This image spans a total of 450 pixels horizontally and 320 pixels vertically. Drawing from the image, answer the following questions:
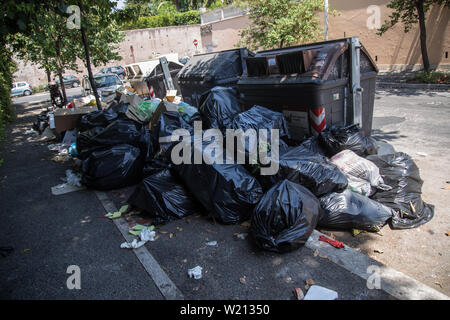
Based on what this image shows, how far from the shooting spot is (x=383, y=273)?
217 cm

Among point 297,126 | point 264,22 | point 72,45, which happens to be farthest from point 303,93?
point 72,45

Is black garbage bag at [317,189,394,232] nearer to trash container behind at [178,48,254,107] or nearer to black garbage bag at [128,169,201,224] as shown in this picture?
black garbage bag at [128,169,201,224]

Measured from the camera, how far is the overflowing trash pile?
256 centimetres

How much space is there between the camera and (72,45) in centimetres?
1016

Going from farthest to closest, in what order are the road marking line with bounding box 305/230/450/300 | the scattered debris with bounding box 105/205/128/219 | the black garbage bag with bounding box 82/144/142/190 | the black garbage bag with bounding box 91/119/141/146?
the black garbage bag with bounding box 91/119/141/146, the black garbage bag with bounding box 82/144/142/190, the scattered debris with bounding box 105/205/128/219, the road marking line with bounding box 305/230/450/300

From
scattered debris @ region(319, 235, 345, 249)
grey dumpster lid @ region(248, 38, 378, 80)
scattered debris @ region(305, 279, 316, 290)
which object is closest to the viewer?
scattered debris @ region(305, 279, 316, 290)

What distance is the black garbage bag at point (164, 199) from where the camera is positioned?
3.20 meters

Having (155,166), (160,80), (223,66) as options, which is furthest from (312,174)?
(160,80)

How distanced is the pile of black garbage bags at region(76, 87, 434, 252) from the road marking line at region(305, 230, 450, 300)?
20 centimetres

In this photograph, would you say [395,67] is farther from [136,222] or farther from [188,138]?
[136,222]

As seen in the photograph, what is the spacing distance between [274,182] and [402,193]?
1279 mm

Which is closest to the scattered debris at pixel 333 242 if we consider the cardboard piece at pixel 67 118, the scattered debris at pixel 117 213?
the scattered debris at pixel 117 213

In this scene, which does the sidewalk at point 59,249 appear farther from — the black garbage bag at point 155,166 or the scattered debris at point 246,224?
the scattered debris at point 246,224

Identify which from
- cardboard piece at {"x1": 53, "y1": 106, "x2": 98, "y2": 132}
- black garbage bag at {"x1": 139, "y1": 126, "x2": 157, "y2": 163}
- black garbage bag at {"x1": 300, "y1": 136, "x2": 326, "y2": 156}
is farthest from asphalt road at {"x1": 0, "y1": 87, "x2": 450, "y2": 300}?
cardboard piece at {"x1": 53, "y1": 106, "x2": 98, "y2": 132}
